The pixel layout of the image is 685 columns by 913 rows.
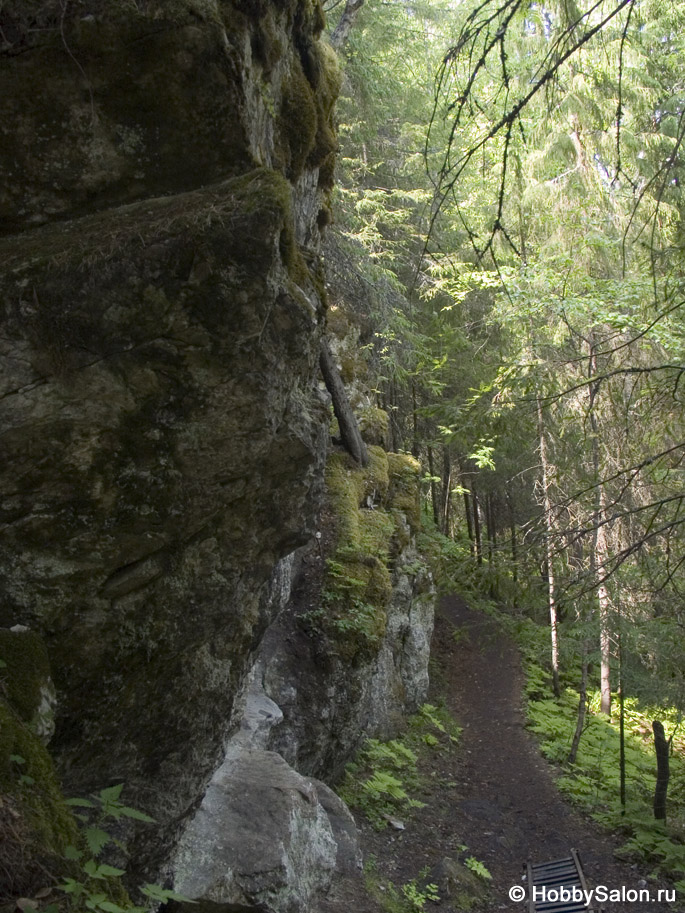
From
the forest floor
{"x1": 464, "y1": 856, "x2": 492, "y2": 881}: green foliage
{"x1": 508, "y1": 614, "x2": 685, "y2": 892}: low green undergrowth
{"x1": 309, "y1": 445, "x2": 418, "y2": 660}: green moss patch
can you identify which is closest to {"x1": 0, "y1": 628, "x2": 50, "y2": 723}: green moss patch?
the forest floor

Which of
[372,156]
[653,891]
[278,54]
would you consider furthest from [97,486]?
[372,156]

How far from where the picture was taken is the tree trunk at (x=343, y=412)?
11.2 m

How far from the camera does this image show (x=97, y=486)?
390 cm

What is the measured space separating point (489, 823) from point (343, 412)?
270 inches

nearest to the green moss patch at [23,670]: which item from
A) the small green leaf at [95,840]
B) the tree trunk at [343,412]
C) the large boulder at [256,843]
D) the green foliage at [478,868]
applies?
the small green leaf at [95,840]

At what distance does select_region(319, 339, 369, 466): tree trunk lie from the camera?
440 inches

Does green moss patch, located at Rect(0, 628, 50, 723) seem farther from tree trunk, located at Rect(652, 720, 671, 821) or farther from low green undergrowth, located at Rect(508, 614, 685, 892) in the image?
tree trunk, located at Rect(652, 720, 671, 821)

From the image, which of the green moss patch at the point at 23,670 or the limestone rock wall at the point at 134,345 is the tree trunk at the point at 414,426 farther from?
the green moss patch at the point at 23,670

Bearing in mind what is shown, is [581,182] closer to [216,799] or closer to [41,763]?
[216,799]

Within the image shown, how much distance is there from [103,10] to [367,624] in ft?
25.6

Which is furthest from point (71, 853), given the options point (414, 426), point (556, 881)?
point (414, 426)

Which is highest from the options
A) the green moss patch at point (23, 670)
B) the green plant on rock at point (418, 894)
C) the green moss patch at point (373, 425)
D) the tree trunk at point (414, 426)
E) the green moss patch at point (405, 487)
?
the tree trunk at point (414, 426)

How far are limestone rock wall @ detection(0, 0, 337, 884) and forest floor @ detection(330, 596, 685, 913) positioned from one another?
2397 millimetres

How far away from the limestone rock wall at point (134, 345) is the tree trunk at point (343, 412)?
6550mm
